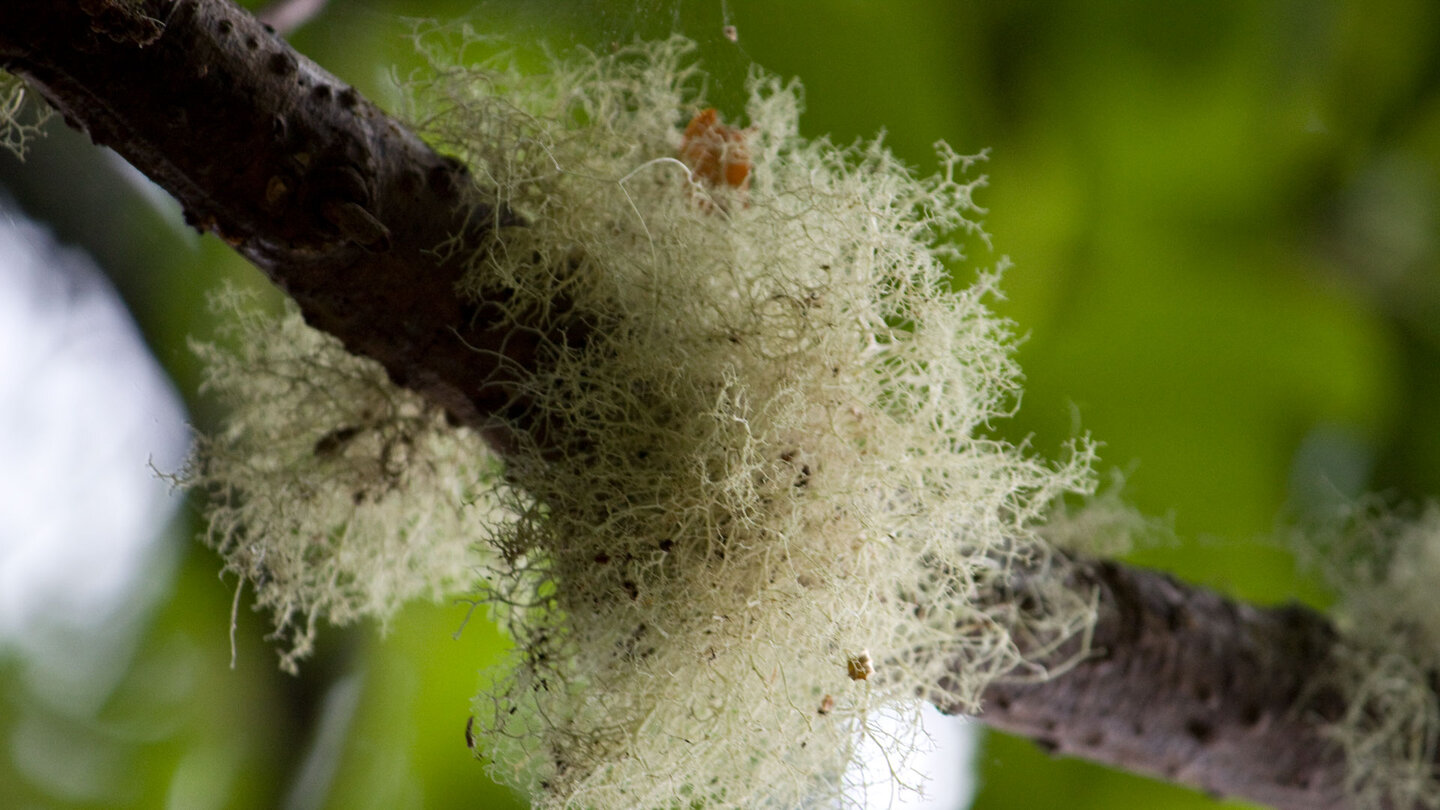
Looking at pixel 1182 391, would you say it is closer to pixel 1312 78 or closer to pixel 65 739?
pixel 1312 78

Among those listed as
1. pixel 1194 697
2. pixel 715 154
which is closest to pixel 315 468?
pixel 715 154

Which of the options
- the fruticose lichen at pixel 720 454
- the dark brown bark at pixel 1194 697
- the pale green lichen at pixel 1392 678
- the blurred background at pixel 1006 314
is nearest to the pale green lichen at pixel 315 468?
the blurred background at pixel 1006 314

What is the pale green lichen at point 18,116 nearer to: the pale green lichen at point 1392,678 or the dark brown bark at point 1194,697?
the dark brown bark at point 1194,697

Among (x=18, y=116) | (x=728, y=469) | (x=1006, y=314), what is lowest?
(x=728, y=469)

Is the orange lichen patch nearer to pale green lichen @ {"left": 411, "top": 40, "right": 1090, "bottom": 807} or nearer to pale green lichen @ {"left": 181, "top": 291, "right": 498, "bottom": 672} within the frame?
pale green lichen @ {"left": 411, "top": 40, "right": 1090, "bottom": 807}

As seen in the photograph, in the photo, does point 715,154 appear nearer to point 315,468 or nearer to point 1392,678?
point 315,468

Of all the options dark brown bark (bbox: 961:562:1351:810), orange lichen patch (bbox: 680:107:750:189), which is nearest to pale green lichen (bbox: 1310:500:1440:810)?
dark brown bark (bbox: 961:562:1351:810)
